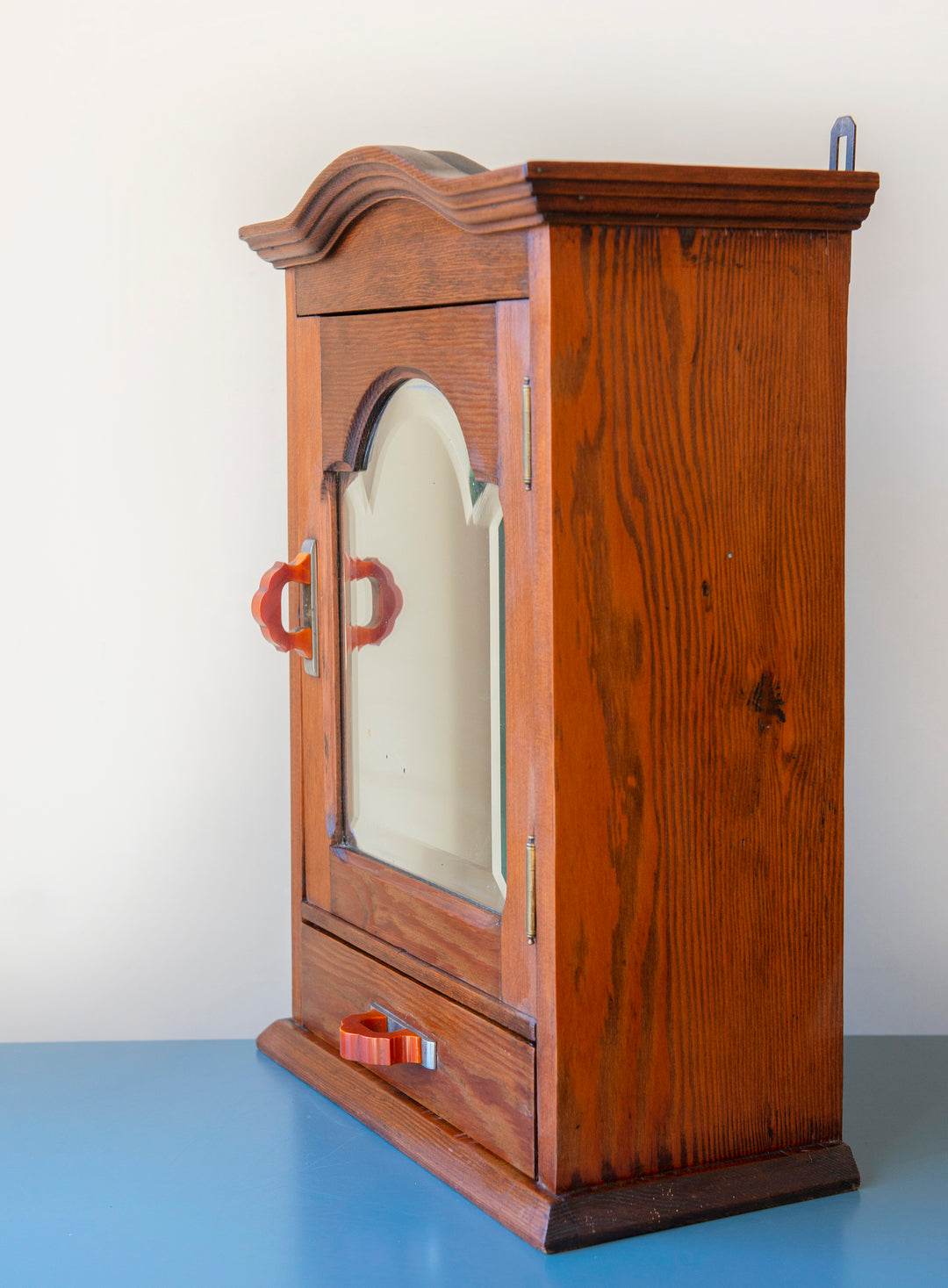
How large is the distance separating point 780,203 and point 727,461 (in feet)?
0.57

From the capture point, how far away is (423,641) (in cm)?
124

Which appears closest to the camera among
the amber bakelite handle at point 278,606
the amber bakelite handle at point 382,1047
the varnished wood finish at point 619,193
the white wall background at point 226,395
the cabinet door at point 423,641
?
the varnished wood finish at point 619,193

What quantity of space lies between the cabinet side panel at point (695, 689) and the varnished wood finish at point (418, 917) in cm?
10

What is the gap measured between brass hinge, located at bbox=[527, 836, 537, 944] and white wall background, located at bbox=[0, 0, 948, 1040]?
620mm

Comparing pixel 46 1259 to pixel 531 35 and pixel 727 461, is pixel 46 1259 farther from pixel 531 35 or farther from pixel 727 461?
pixel 531 35

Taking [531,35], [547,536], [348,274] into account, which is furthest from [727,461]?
[531,35]

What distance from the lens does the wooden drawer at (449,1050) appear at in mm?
1082

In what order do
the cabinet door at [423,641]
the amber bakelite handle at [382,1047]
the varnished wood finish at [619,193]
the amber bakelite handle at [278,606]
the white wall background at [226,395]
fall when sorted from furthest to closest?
the white wall background at [226,395], the amber bakelite handle at [278,606], the amber bakelite handle at [382,1047], the cabinet door at [423,641], the varnished wood finish at [619,193]

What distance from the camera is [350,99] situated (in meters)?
1.56

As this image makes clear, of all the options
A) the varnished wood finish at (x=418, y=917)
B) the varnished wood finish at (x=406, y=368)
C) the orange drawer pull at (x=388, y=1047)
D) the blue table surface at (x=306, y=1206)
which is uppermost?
the varnished wood finish at (x=406, y=368)

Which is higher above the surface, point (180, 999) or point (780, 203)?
point (780, 203)

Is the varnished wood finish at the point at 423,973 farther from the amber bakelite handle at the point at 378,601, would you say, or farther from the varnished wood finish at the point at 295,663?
the amber bakelite handle at the point at 378,601

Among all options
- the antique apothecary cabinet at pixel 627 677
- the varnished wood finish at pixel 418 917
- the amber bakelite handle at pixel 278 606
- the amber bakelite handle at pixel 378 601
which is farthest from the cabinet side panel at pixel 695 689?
the amber bakelite handle at pixel 278 606

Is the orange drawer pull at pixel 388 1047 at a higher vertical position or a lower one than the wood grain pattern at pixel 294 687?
lower
